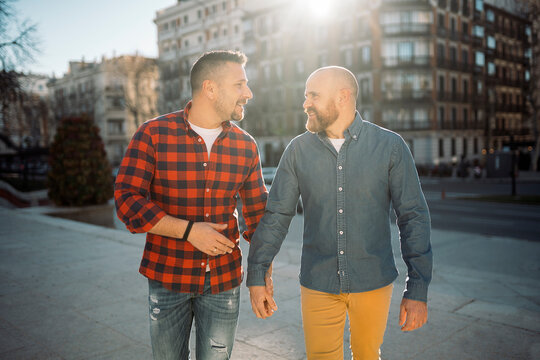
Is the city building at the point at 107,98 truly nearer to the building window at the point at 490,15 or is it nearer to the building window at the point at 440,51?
the building window at the point at 440,51

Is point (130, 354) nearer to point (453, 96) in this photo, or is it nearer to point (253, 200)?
point (253, 200)

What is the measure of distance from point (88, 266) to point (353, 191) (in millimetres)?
5508

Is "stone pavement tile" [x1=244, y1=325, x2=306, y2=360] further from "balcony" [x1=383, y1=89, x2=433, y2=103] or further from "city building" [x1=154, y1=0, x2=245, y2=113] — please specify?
"city building" [x1=154, y1=0, x2=245, y2=113]

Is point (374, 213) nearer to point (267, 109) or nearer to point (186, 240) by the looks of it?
point (186, 240)

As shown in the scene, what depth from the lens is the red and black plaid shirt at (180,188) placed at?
227cm

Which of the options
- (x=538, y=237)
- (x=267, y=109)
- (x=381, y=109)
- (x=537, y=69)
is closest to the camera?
(x=538, y=237)

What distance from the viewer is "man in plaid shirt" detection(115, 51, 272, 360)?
2.28m

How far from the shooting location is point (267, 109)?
5431 centimetres

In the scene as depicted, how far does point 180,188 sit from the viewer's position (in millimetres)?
2320

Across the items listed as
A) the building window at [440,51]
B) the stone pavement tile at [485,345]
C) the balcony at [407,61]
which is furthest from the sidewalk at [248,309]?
the building window at [440,51]

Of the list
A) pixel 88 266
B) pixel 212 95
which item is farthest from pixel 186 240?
pixel 88 266

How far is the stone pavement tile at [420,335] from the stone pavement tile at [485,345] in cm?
4

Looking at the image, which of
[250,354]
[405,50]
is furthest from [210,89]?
[405,50]

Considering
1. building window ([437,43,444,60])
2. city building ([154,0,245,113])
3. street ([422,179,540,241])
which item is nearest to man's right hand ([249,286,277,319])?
street ([422,179,540,241])
